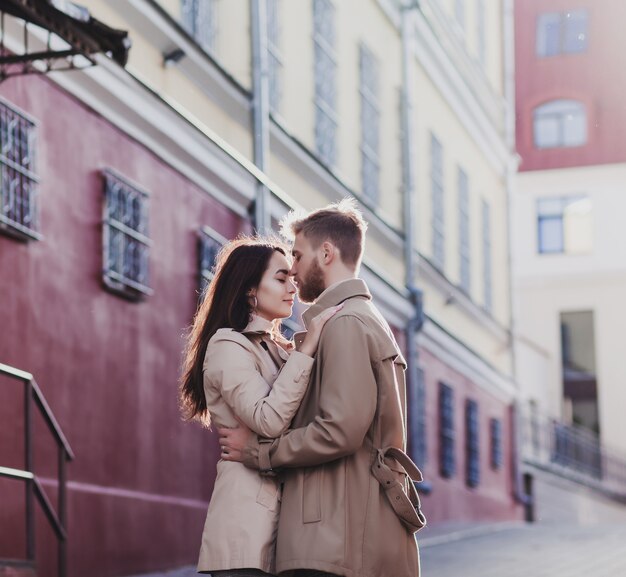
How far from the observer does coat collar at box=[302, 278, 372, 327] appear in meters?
4.99

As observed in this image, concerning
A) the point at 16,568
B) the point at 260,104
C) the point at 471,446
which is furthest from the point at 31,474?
the point at 471,446

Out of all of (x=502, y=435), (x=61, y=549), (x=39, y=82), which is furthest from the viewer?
(x=502, y=435)

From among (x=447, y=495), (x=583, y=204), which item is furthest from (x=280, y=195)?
(x=583, y=204)

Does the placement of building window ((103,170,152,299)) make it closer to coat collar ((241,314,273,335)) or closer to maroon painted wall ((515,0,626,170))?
coat collar ((241,314,273,335))

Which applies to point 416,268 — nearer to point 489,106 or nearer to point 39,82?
point 489,106

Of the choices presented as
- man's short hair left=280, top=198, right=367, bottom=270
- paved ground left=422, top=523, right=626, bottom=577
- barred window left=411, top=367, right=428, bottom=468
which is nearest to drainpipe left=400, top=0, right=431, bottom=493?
barred window left=411, top=367, right=428, bottom=468

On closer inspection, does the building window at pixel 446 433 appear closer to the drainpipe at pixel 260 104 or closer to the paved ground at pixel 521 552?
the paved ground at pixel 521 552

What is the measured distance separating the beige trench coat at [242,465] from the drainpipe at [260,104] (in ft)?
28.4

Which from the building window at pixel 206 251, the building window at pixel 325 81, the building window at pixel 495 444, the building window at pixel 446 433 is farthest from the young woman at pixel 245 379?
the building window at pixel 495 444

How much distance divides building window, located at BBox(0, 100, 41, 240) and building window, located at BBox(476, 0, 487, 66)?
685 inches

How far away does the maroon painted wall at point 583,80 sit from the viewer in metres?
39.2

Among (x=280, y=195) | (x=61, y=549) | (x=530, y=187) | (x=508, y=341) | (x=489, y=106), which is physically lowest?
(x=61, y=549)

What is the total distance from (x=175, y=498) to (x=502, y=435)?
48.5 ft

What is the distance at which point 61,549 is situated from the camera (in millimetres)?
8688
